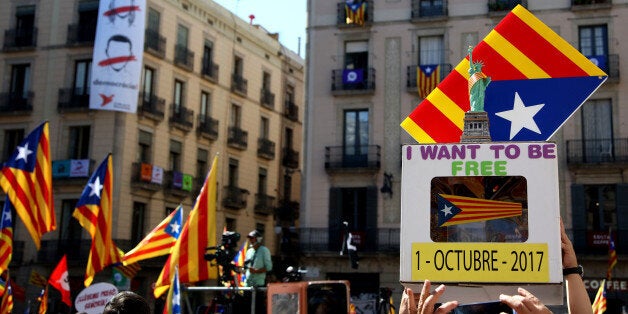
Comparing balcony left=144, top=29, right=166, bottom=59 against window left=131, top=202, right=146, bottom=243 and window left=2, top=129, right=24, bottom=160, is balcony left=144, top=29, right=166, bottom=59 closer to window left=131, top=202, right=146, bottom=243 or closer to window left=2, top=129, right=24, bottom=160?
window left=131, top=202, right=146, bottom=243

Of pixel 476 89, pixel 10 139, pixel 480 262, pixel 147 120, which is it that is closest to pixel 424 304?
pixel 480 262

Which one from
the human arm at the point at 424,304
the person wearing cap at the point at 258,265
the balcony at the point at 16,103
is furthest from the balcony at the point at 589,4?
Answer: the human arm at the point at 424,304

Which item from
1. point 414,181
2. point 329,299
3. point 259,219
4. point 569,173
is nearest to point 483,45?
point 414,181

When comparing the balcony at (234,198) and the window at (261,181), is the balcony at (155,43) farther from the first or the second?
the window at (261,181)

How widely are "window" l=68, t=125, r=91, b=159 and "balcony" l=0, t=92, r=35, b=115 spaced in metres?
2.21

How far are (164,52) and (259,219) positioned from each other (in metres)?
9.75

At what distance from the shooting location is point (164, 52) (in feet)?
117

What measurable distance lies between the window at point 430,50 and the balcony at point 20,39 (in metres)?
16.5

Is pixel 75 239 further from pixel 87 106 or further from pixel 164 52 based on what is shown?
pixel 164 52

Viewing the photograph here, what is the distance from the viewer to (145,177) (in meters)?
34.0

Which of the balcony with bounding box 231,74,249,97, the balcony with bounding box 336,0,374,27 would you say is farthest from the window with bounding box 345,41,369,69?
the balcony with bounding box 231,74,249,97

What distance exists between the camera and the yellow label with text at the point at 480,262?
360 centimetres

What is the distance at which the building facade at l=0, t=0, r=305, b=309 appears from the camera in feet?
111

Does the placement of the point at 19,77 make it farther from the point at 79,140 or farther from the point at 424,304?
the point at 424,304
